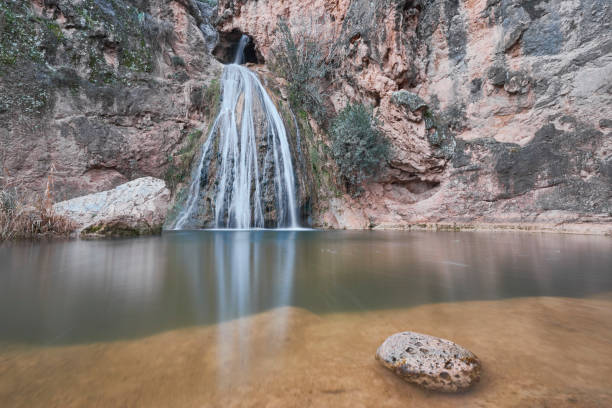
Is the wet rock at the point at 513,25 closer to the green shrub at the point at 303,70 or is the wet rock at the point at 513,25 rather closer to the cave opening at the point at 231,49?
the green shrub at the point at 303,70

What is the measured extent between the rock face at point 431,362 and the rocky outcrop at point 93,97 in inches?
392

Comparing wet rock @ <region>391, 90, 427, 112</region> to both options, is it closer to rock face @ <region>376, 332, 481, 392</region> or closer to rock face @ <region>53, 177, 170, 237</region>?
rock face @ <region>53, 177, 170, 237</region>

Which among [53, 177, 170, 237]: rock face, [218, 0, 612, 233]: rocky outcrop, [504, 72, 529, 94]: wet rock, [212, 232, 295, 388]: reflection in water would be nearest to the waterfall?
[218, 0, 612, 233]: rocky outcrop

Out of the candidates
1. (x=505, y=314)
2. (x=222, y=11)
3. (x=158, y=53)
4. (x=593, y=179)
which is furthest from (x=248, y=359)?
(x=222, y=11)

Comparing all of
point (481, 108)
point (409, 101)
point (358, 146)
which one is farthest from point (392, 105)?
point (481, 108)

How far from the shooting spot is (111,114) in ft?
30.7

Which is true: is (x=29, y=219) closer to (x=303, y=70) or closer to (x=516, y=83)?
(x=303, y=70)

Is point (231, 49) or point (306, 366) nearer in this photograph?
point (306, 366)

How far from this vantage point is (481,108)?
9695 millimetres

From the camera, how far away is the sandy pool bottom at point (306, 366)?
86cm

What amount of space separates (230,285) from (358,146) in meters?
8.69

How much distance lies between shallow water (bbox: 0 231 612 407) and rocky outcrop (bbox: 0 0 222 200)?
760 cm

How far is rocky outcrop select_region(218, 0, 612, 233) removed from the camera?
7840 mm

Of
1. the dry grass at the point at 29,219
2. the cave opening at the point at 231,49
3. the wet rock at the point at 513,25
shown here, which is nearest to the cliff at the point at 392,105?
the wet rock at the point at 513,25
